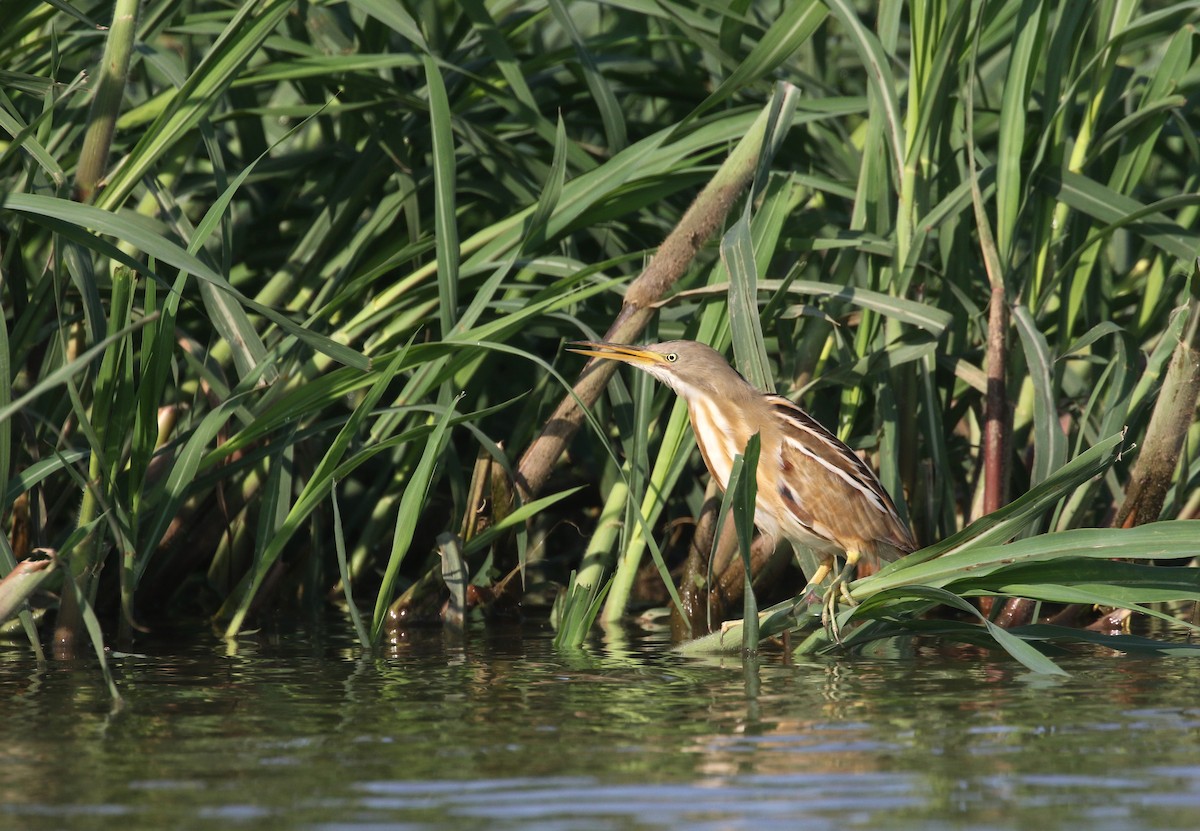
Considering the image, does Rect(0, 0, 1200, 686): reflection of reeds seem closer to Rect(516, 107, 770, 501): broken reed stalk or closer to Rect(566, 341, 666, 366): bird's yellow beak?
Rect(516, 107, 770, 501): broken reed stalk

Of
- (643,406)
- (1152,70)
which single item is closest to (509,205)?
(643,406)

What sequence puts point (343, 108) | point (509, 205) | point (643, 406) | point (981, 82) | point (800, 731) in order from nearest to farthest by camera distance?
point (800, 731) < point (643, 406) < point (343, 108) < point (509, 205) < point (981, 82)

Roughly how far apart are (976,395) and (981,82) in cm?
145

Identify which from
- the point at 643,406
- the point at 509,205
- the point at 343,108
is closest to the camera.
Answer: the point at 643,406

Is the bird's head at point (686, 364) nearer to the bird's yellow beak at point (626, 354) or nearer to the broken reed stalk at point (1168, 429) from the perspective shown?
the bird's yellow beak at point (626, 354)

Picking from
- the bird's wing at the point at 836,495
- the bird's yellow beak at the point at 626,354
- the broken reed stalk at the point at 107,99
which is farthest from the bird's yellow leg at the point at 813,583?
the broken reed stalk at the point at 107,99

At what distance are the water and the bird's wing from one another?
0.57m

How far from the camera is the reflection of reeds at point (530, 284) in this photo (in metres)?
4.43

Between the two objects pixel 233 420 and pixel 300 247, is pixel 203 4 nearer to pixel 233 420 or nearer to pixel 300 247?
pixel 300 247

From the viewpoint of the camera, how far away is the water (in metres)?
2.65

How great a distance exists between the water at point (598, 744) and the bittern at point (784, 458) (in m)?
0.58

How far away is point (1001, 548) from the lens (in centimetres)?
386

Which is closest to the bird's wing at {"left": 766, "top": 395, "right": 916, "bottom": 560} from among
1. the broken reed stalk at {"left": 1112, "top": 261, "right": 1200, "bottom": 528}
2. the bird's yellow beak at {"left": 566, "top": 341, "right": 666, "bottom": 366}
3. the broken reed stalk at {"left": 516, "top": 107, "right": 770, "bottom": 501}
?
the bird's yellow beak at {"left": 566, "top": 341, "right": 666, "bottom": 366}

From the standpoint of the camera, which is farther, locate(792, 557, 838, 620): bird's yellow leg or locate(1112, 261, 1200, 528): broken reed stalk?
locate(1112, 261, 1200, 528): broken reed stalk
